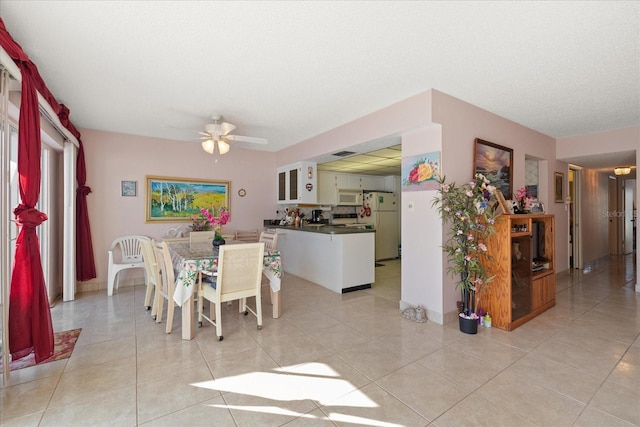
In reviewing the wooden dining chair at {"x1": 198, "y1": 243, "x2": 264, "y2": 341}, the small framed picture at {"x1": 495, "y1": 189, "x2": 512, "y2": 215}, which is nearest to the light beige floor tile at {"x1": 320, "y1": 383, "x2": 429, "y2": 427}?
the wooden dining chair at {"x1": 198, "y1": 243, "x2": 264, "y2": 341}

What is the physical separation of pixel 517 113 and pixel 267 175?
4.35m

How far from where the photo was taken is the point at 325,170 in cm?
644

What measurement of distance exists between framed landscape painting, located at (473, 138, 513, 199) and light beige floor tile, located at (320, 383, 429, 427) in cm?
263

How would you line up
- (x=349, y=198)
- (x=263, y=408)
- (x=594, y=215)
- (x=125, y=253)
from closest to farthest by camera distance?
1. (x=263, y=408)
2. (x=125, y=253)
3. (x=594, y=215)
4. (x=349, y=198)

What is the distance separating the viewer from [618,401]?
5.77 ft

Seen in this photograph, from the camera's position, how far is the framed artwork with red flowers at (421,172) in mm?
2996

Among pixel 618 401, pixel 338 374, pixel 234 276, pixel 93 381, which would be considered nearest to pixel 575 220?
pixel 618 401

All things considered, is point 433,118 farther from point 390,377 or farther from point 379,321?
point 390,377

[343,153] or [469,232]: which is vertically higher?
[343,153]

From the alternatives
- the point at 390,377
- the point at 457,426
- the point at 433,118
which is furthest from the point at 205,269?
the point at 433,118

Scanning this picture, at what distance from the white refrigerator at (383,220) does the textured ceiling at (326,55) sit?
11.9 feet

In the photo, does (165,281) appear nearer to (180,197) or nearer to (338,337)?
(338,337)

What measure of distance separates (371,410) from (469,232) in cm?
192

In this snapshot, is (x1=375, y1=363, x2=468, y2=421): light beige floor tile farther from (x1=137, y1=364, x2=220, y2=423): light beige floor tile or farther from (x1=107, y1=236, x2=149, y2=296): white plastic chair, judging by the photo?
(x1=107, y1=236, x2=149, y2=296): white plastic chair
